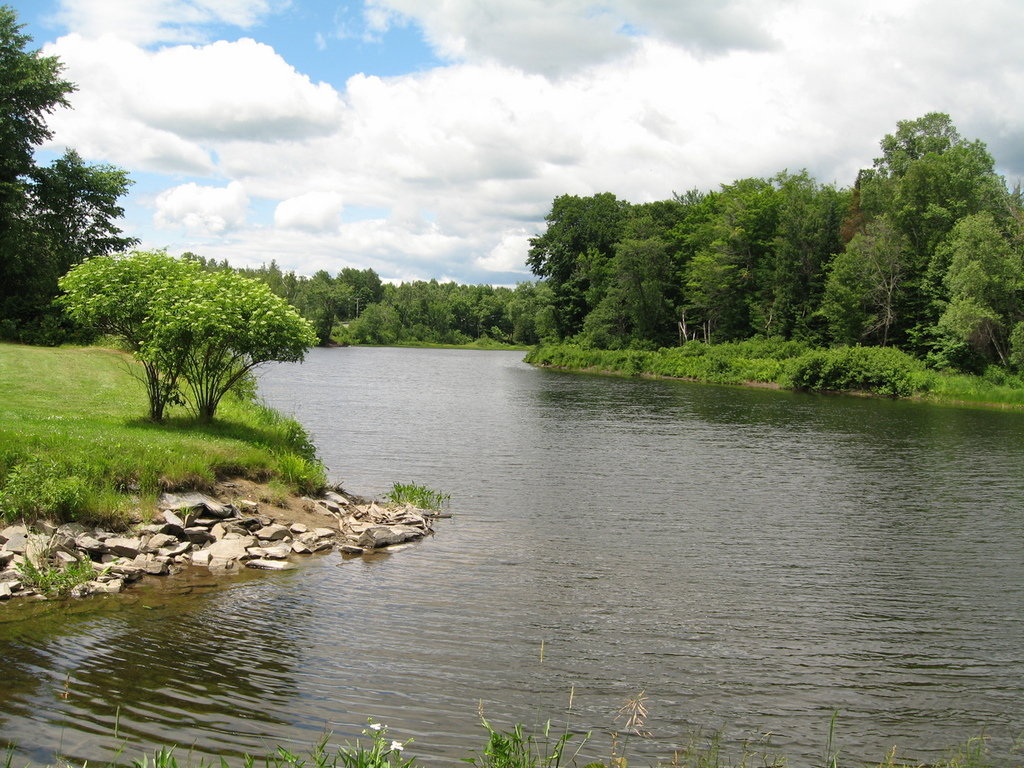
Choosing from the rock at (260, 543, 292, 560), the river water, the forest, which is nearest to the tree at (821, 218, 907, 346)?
the forest

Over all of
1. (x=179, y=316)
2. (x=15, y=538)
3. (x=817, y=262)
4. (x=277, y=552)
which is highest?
(x=817, y=262)

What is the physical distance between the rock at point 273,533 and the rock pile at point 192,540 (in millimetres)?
21

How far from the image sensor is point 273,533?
54.2ft

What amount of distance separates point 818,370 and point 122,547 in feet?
202

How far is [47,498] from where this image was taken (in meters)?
14.2

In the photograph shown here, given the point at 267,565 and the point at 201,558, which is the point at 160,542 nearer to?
the point at 201,558

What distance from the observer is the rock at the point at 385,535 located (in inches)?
677

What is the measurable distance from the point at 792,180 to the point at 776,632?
286 ft

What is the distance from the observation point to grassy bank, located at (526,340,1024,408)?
58406 millimetres

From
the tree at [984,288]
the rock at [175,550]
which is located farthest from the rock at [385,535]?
the tree at [984,288]

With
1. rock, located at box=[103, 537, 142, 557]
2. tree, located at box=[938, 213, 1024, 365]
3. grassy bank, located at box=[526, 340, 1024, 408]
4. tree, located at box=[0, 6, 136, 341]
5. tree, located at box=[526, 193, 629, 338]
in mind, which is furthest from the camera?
tree, located at box=[526, 193, 629, 338]

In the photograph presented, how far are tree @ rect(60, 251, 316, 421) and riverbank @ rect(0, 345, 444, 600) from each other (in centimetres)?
167

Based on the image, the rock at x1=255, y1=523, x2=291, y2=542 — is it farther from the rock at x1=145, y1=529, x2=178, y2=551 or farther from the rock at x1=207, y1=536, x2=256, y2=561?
the rock at x1=145, y1=529, x2=178, y2=551

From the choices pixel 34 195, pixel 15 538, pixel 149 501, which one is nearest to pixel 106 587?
pixel 15 538
